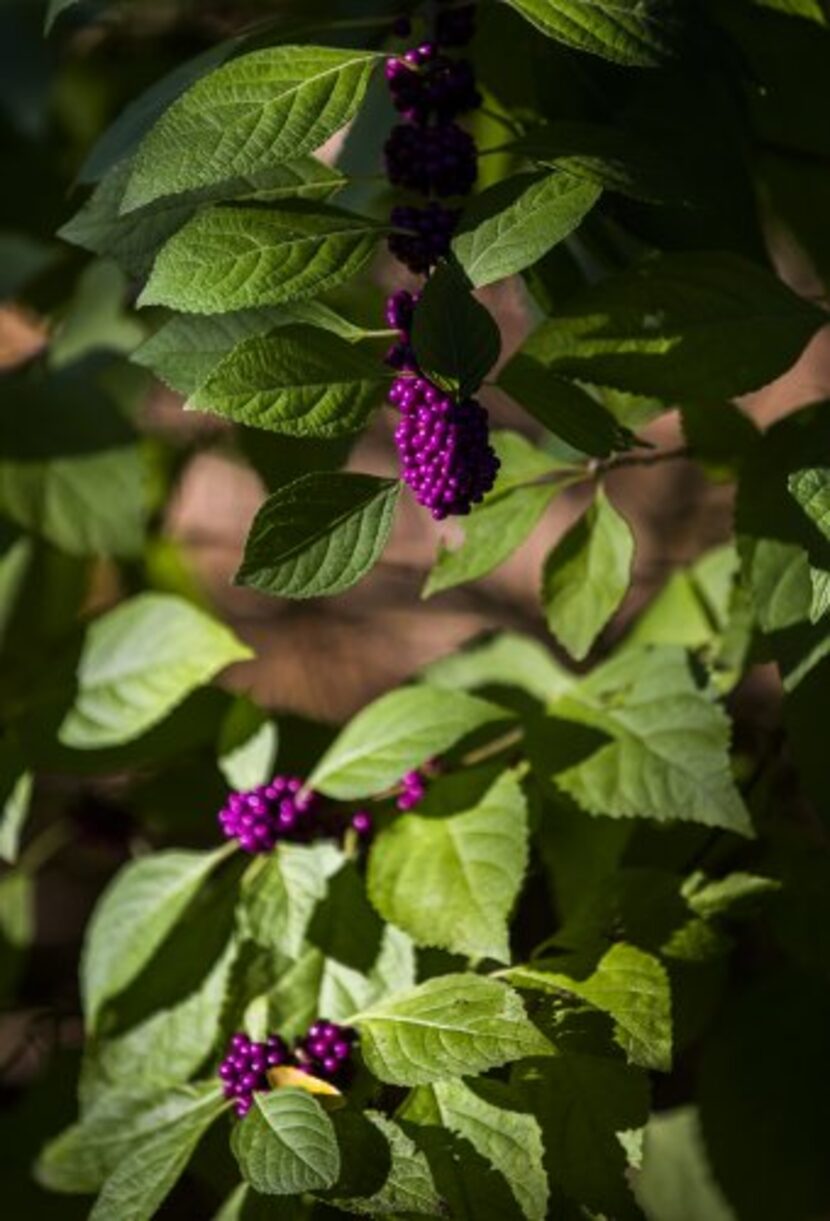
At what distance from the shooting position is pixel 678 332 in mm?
913

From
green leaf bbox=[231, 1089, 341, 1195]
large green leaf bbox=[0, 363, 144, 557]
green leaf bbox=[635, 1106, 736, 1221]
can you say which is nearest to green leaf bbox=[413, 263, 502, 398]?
green leaf bbox=[231, 1089, 341, 1195]

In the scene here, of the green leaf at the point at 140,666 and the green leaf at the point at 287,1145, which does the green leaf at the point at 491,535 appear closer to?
the green leaf at the point at 140,666

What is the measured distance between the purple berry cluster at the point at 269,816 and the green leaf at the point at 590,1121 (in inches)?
10.2

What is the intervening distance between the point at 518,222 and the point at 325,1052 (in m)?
0.48

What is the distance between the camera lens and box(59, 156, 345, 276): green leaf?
2.86 ft

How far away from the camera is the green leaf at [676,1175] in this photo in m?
1.45

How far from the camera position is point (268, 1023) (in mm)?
978

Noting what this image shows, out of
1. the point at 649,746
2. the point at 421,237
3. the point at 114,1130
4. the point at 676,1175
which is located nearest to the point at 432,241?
the point at 421,237

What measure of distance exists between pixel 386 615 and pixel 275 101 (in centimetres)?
143

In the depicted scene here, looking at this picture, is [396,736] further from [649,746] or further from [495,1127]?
[495,1127]

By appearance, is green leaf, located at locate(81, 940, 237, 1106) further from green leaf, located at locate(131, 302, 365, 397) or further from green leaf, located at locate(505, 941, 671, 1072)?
green leaf, located at locate(131, 302, 365, 397)

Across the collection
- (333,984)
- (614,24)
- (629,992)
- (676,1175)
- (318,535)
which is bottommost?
(676,1175)

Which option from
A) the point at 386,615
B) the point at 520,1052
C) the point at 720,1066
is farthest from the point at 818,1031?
the point at 386,615

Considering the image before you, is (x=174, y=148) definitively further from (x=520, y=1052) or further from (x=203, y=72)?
(x=520, y=1052)
